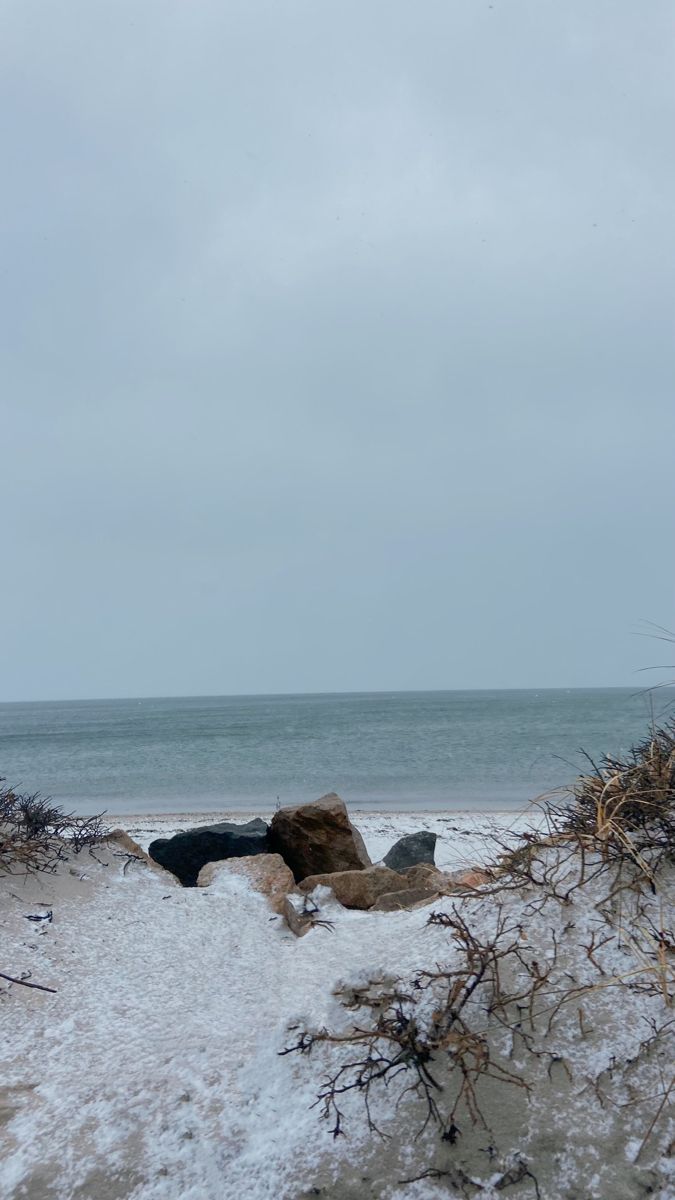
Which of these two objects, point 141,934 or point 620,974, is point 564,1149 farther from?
point 141,934

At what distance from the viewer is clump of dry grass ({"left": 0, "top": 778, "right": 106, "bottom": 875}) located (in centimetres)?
491

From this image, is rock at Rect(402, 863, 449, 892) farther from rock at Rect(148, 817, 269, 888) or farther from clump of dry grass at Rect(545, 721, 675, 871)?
rock at Rect(148, 817, 269, 888)

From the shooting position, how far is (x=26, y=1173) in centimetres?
275

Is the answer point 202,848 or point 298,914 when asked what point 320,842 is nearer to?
point 202,848

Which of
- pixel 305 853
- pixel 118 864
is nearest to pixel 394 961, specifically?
pixel 118 864

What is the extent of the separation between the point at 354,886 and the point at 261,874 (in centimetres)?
66

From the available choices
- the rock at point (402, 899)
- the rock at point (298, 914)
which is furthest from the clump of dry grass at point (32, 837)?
the rock at point (402, 899)

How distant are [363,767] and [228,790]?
6.80 meters

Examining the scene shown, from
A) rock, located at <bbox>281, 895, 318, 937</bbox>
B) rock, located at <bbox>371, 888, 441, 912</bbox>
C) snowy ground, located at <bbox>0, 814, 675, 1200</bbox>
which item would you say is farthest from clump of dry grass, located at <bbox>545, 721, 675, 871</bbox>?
rock, located at <bbox>281, 895, 318, 937</bbox>

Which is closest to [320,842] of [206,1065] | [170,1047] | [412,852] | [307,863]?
[307,863]

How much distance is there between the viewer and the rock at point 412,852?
9.30m

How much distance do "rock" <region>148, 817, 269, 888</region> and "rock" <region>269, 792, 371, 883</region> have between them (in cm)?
44

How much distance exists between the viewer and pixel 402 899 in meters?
5.18

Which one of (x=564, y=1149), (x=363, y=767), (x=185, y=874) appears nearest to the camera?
(x=564, y=1149)
